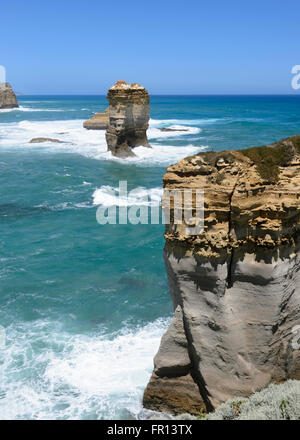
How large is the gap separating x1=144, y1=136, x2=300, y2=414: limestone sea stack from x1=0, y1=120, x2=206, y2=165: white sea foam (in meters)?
Answer: 31.8

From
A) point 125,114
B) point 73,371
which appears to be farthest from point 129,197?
point 73,371

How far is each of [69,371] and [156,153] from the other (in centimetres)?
3565

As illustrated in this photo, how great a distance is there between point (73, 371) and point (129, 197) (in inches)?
683

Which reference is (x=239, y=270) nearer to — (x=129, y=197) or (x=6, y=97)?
→ (x=129, y=197)

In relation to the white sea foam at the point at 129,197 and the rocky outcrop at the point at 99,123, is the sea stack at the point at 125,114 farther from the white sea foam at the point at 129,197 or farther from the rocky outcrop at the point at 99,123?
the rocky outcrop at the point at 99,123

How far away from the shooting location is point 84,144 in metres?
50.6

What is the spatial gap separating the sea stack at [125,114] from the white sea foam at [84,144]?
4.99 ft

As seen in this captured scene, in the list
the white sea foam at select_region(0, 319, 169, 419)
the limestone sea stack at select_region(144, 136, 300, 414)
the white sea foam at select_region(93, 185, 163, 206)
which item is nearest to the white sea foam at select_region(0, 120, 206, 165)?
the white sea foam at select_region(93, 185, 163, 206)

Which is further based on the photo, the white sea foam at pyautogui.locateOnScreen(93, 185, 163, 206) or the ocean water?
the white sea foam at pyautogui.locateOnScreen(93, 185, 163, 206)

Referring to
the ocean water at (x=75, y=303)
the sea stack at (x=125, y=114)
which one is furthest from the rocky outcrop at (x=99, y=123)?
the ocean water at (x=75, y=303)

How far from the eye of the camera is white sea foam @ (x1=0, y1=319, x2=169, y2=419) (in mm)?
9328

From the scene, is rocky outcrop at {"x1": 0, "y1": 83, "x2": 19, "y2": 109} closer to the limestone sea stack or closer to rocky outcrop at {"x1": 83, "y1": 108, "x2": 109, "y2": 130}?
rocky outcrop at {"x1": 83, "y1": 108, "x2": 109, "y2": 130}

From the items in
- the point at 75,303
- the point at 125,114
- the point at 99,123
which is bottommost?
the point at 75,303
